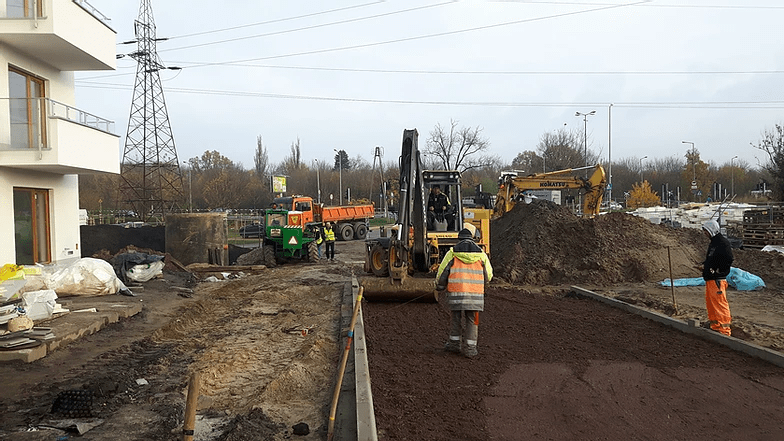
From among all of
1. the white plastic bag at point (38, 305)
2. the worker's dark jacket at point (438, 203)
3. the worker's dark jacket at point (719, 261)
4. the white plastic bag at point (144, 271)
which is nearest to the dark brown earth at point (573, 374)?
the worker's dark jacket at point (719, 261)

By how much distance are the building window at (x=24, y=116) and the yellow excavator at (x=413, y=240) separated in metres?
8.48

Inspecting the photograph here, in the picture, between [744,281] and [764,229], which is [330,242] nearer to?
[744,281]

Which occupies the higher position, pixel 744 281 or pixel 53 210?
pixel 53 210

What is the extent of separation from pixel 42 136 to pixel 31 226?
256 cm

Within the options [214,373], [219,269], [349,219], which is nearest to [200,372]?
[214,373]

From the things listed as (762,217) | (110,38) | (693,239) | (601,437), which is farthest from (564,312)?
(762,217)

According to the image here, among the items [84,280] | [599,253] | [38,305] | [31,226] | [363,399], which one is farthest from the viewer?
[599,253]

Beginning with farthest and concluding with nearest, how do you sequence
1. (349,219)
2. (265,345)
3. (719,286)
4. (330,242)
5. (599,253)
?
(349,219), (330,242), (599,253), (265,345), (719,286)

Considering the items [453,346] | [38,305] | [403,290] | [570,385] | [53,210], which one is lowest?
[570,385]

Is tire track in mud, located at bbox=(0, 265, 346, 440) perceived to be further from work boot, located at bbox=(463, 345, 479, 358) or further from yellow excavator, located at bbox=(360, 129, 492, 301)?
work boot, located at bbox=(463, 345, 479, 358)

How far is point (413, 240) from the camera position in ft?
45.6

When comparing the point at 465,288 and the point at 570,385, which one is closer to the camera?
the point at 570,385

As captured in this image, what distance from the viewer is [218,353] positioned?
8906 mm

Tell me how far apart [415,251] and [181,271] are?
29.0ft
